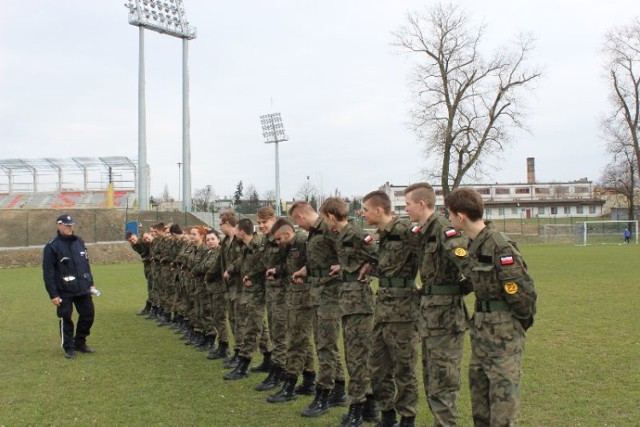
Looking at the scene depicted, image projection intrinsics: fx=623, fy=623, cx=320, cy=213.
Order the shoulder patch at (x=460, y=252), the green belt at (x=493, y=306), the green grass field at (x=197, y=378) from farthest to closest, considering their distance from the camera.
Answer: the green grass field at (x=197, y=378) → the shoulder patch at (x=460, y=252) → the green belt at (x=493, y=306)

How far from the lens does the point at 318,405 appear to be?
6.41 meters

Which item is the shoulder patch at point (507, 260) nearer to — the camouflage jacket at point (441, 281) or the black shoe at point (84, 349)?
the camouflage jacket at point (441, 281)

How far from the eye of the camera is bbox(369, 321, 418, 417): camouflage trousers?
5426 millimetres

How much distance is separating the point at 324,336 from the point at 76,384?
11.6 ft

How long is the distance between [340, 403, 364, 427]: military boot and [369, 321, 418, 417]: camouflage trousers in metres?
0.40

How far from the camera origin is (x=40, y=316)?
1427 cm

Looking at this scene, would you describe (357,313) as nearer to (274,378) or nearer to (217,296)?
(274,378)

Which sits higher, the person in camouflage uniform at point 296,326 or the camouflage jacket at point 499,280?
the camouflage jacket at point 499,280

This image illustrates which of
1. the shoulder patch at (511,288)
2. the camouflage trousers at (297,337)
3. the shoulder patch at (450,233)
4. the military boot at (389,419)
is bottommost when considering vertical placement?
the military boot at (389,419)

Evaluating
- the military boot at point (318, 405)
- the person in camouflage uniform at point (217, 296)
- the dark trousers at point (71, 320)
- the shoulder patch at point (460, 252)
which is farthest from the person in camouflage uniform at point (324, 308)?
the dark trousers at point (71, 320)

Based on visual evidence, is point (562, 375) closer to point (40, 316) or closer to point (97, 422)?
point (97, 422)

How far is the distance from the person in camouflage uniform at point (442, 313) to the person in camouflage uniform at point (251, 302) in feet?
11.1

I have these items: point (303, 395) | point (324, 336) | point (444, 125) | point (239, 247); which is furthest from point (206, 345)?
point (444, 125)

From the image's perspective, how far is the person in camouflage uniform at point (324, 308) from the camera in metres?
6.45
